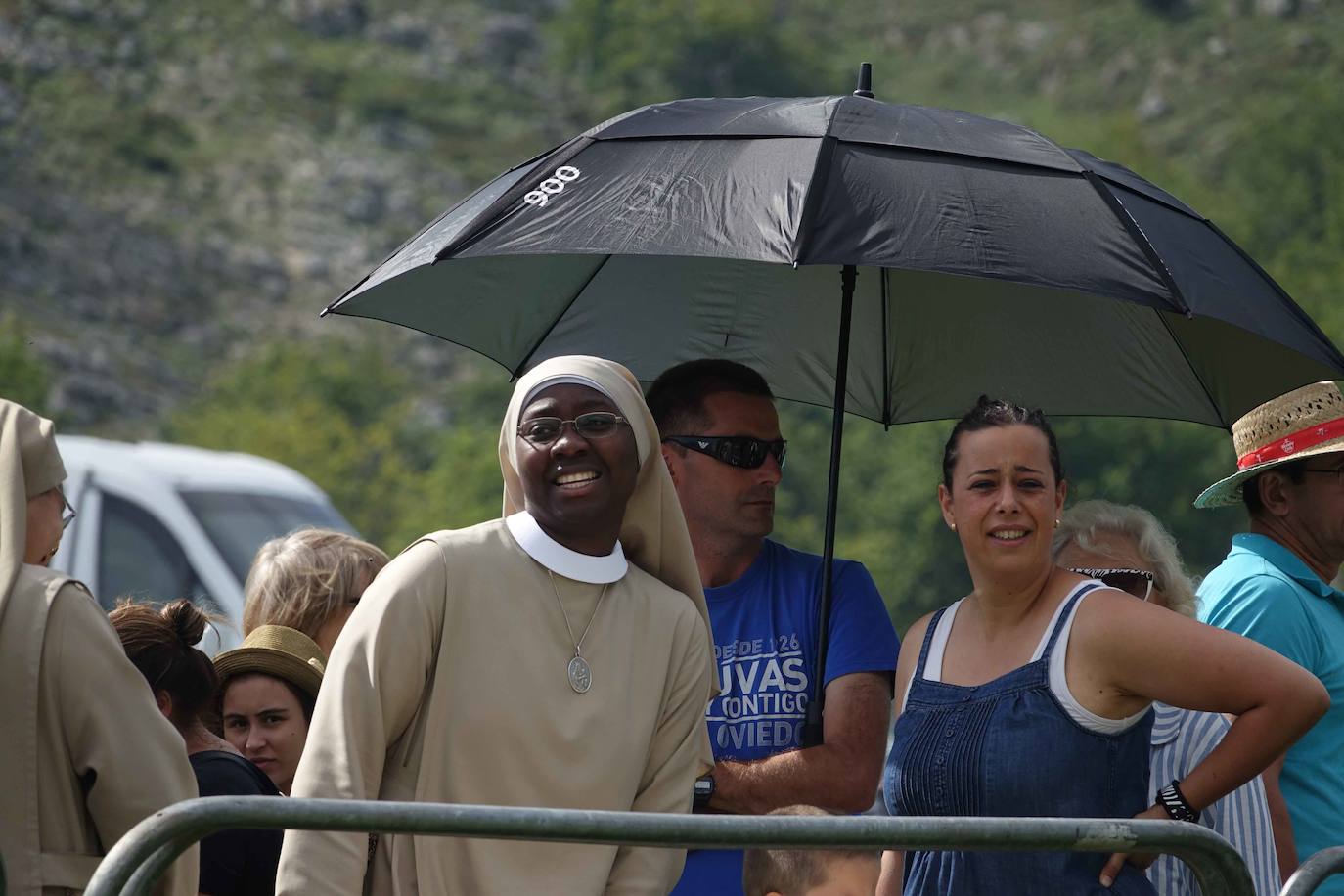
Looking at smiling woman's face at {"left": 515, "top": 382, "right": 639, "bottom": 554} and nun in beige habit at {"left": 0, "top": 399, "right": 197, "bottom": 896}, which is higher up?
smiling woman's face at {"left": 515, "top": 382, "right": 639, "bottom": 554}

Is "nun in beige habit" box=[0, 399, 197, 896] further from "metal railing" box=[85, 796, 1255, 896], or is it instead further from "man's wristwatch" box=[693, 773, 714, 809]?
"man's wristwatch" box=[693, 773, 714, 809]

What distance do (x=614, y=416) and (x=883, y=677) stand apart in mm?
970

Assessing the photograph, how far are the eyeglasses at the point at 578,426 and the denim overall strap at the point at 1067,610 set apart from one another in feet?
3.00

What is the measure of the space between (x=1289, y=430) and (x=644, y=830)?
2.53m

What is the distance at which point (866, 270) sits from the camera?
5.15m

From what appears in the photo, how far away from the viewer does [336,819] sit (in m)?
2.61

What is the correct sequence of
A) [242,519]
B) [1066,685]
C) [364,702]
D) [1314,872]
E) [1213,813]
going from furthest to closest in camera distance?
[242,519] < [1213,813] < [1066,685] < [364,702] < [1314,872]

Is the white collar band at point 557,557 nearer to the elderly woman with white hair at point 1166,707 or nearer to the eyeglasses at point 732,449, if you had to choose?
the eyeglasses at point 732,449

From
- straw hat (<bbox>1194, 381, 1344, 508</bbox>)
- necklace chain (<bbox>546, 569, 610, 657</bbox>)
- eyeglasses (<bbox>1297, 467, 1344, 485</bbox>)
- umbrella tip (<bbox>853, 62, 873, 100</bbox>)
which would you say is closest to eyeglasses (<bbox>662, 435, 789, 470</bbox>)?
necklace chain (<bbox>546, 569, 610, 657</bbox>)

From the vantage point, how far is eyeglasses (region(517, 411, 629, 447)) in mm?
3625

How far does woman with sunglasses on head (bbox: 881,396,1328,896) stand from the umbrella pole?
219 millimetres

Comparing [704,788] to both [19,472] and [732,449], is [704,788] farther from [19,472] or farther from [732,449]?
[19,472]

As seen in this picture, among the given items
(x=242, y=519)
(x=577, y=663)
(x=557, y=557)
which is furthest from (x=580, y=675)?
(x=242, y=519)

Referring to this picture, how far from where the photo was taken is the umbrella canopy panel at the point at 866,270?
12.7ft
